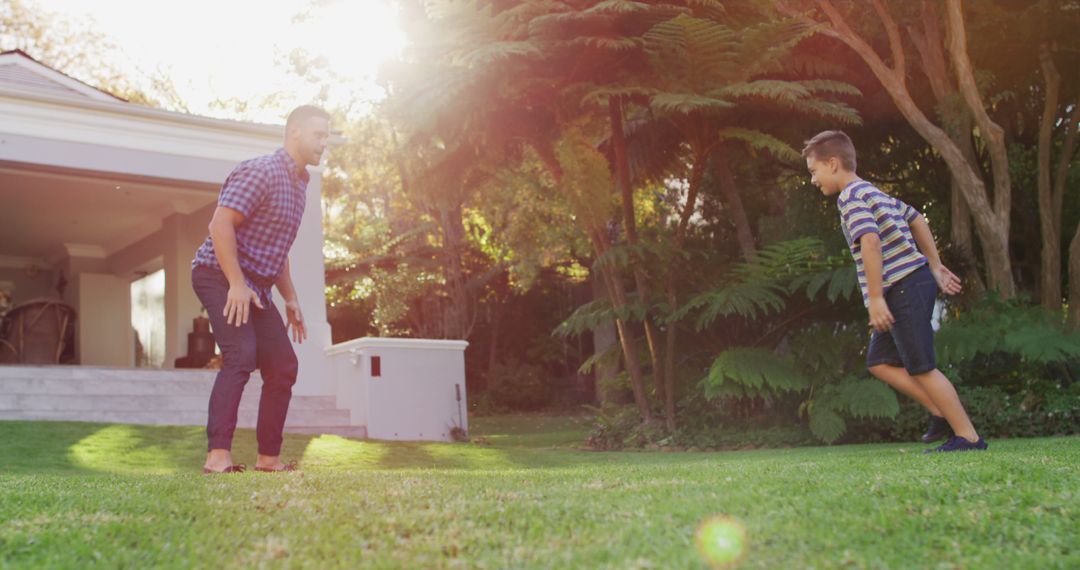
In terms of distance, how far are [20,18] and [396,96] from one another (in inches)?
840

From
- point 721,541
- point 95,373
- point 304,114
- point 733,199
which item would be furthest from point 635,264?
point 721,541

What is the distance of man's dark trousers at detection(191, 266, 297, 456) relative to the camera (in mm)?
5336

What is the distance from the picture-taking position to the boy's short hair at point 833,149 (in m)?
5.96

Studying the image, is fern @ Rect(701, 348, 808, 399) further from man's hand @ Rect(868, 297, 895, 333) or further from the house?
the house

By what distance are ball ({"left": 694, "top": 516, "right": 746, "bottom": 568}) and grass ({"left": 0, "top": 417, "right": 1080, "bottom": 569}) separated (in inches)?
1.3

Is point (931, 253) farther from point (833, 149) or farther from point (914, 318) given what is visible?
point (833, 149)

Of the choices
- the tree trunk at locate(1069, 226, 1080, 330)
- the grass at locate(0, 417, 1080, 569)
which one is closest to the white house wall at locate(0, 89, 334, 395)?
the tree trunk at locate(1069, 226, 1080, 330)

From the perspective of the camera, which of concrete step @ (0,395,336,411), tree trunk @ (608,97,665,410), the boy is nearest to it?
the boy

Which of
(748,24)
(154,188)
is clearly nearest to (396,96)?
(748,24)

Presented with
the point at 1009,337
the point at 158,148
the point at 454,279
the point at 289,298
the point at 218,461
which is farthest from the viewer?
the point at 454,279

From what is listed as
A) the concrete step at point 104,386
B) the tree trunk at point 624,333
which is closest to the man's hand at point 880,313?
the tree trunk at point 624,333

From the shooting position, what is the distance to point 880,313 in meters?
5.55

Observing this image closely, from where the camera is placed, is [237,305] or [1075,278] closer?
[237,305]

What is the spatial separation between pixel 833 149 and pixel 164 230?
14774 mm
